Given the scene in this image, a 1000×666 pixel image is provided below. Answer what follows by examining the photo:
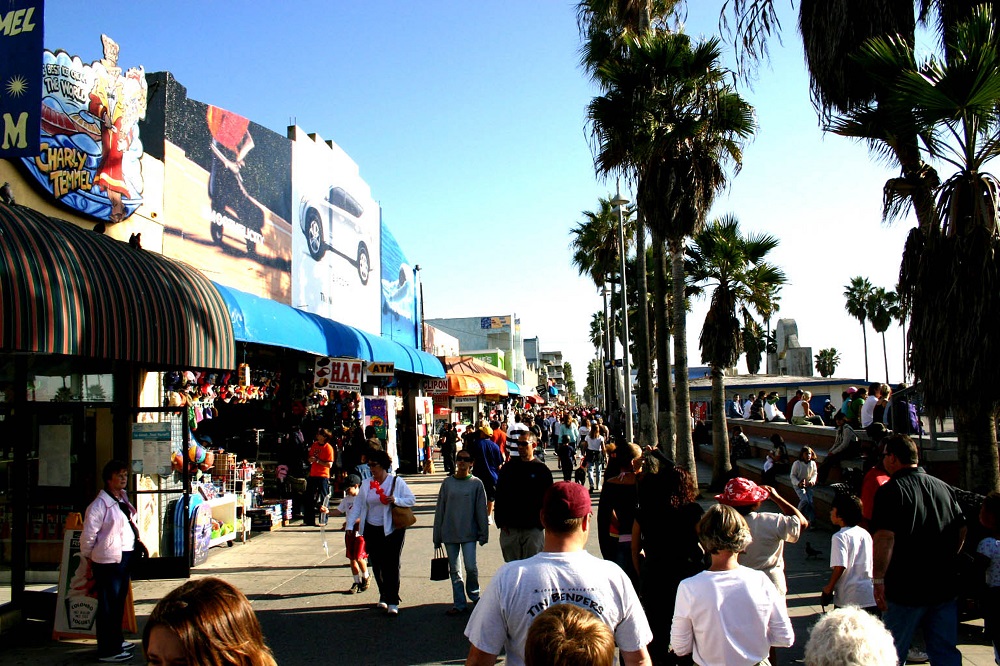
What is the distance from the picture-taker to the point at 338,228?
20562 millimetres

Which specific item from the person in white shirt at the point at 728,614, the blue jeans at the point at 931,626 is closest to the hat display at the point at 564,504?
the person in white shirt at the point at 728,614

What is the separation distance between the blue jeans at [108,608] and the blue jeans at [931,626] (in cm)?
607

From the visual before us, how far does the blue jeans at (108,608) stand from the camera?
6.59m

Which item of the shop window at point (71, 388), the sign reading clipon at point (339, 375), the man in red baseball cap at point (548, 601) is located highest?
the sign reading clipon at point (339, 375)

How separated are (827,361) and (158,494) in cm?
9567

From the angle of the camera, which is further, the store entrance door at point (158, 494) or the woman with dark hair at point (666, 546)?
the store entrance door at point (158, 494)

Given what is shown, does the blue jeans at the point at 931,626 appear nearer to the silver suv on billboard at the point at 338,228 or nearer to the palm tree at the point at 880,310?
the silver suv on billboard at the point at 338,228

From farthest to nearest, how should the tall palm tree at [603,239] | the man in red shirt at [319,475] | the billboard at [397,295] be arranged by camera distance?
1. the tall palm tree at [603,239]
2. the billboard at [397,295]
3. the man in red shirt at [319,475]

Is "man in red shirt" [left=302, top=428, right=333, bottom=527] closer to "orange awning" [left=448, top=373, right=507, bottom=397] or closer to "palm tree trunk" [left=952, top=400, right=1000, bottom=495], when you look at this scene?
"palm tree trunk" [left=952, top=400, right=1000, bottom=495]

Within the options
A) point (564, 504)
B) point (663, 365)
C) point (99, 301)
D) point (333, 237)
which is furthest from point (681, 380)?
point (564, 504)

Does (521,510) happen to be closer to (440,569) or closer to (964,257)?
(440,569)

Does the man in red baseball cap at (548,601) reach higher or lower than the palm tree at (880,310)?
lower

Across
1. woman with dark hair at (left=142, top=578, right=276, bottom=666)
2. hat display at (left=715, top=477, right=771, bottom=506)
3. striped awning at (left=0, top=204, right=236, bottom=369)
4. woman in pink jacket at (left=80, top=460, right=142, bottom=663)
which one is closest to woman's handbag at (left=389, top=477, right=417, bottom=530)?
woman in pink jacket at (left=80, top=460, right=142, bottom=663)

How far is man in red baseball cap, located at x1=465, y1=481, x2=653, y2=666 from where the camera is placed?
3188 mm
